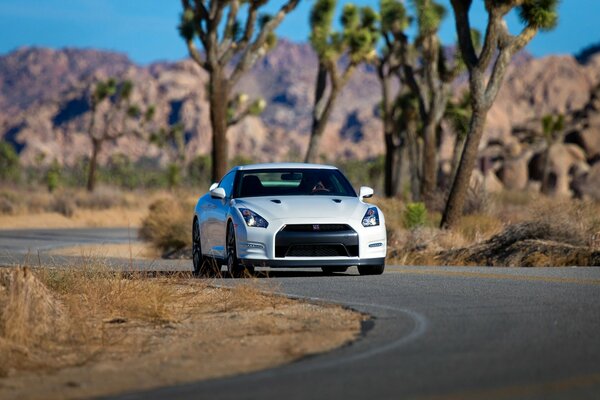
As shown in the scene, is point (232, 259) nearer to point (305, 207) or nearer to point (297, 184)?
point (305, 207)

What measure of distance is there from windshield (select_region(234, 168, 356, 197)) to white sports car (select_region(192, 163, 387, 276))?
14 millimetres

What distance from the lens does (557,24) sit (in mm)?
26438

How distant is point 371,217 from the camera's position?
15.5 m

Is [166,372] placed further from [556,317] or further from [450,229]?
[450,229]

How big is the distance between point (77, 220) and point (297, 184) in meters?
35.6

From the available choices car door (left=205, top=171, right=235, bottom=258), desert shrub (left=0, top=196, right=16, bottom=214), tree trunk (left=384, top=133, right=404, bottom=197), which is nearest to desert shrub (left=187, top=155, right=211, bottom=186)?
tree trunk (left=384, top=133, right=404, bottom=197)

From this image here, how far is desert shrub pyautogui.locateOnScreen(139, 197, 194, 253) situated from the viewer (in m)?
26.8

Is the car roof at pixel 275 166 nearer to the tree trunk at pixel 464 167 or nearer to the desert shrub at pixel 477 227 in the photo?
the desert shrub at pixel 477 227

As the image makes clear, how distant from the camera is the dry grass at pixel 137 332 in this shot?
26.2 ft

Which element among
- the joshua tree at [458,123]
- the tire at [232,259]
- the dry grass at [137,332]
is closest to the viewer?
the dry grass at [137,332]

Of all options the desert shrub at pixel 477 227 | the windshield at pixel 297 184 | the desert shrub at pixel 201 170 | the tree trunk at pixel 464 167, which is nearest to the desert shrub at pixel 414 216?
the tree trunk at pixel 464 167

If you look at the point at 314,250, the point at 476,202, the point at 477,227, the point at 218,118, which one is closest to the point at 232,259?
the point at 314,250

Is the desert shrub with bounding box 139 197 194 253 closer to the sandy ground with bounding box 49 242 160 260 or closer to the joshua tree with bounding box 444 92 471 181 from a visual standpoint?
the sandy ground with bounding box 49 242 160 260

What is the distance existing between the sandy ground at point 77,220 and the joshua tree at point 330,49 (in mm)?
8365
